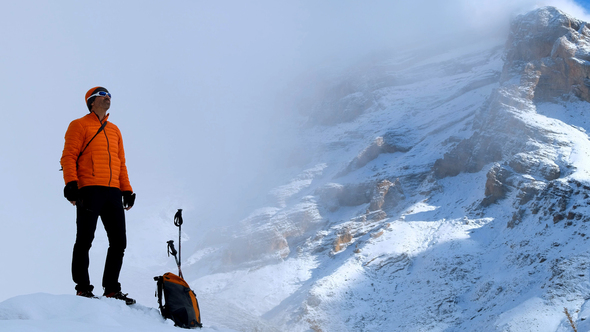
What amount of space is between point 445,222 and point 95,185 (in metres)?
65.1

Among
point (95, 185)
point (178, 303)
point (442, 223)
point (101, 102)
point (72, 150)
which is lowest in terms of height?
point (442, 223)

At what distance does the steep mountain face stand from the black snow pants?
131 feet

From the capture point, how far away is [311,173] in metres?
109

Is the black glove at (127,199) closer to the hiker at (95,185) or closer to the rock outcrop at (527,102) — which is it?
the hiker at (95,185)

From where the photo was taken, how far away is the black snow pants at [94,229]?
20.7ft

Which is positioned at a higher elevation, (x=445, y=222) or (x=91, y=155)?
(x=91, y=155)

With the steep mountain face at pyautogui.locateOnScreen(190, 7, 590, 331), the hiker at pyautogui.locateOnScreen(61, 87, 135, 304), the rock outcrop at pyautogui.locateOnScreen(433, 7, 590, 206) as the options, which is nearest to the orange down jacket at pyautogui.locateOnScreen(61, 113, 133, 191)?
the hiker at pyautogui.locateOnScreen(61, 87, 135, 304)

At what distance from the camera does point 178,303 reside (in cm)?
651

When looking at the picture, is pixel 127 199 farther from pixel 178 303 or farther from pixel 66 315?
pixel 66 315

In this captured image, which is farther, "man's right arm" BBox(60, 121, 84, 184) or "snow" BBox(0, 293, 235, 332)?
"man's right arm" BBox(60, 121, 84, 184)

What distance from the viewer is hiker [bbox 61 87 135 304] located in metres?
6.32

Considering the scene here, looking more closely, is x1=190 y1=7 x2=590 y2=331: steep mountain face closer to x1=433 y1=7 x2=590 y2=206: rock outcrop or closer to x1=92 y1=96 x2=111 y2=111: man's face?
x1=433 y1=7 x2=590 y2=206: rock outcrop

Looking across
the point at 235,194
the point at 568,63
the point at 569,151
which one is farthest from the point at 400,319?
the point at 235,194

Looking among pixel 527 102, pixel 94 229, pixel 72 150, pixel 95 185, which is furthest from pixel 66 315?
pixel 527 102
